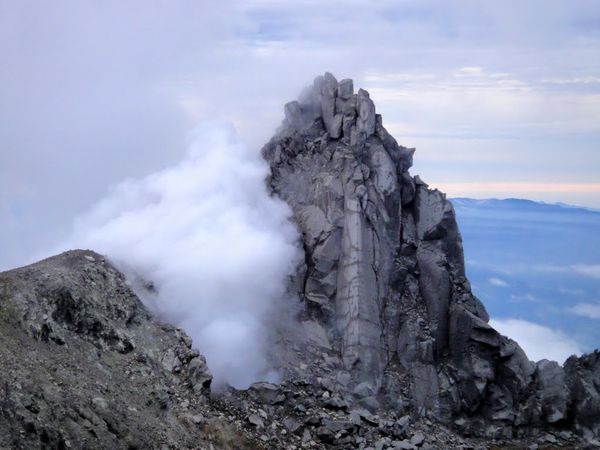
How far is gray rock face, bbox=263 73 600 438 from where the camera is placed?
49656 millimetres

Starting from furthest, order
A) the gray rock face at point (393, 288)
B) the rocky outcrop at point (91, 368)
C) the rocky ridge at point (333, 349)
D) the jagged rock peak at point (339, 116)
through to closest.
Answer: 1. the jagged rock peak at point (339, 116)
2. the gray rock face at point (393, 288)
3. the rocky ridge at point (333, 349)
4. the rocky outcrop at point (91, 368)

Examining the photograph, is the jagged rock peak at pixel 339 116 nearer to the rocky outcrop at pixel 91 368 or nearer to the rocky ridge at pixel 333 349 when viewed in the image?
the rocky ridge at pixel 333 349

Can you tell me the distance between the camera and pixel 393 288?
5184cm

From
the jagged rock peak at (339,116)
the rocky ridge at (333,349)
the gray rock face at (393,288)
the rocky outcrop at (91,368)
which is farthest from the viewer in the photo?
the jagged rock peak at (339,116)

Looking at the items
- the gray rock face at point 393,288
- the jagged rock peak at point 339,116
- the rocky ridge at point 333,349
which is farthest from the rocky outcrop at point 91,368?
the jagged rock peak at point 339,116

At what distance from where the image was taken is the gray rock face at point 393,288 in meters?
49.7

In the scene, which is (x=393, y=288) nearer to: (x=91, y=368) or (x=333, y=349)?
(x=333, y=349)

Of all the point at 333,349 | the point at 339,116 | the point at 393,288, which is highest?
the point at 339,116

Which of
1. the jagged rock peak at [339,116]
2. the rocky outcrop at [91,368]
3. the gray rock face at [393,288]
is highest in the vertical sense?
the jagged rock peak at [339,116]

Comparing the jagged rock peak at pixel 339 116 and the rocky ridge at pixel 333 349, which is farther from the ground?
the jagged rock peak at pixel 339 116

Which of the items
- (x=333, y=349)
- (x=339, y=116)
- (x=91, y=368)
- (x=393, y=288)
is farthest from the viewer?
(x=339, y=116)

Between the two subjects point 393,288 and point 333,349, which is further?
point 393,288

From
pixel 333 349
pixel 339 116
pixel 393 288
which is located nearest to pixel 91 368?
pixel 333 349

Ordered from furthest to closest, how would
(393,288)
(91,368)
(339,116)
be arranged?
(339,116) → (393,288) → (91,368)
